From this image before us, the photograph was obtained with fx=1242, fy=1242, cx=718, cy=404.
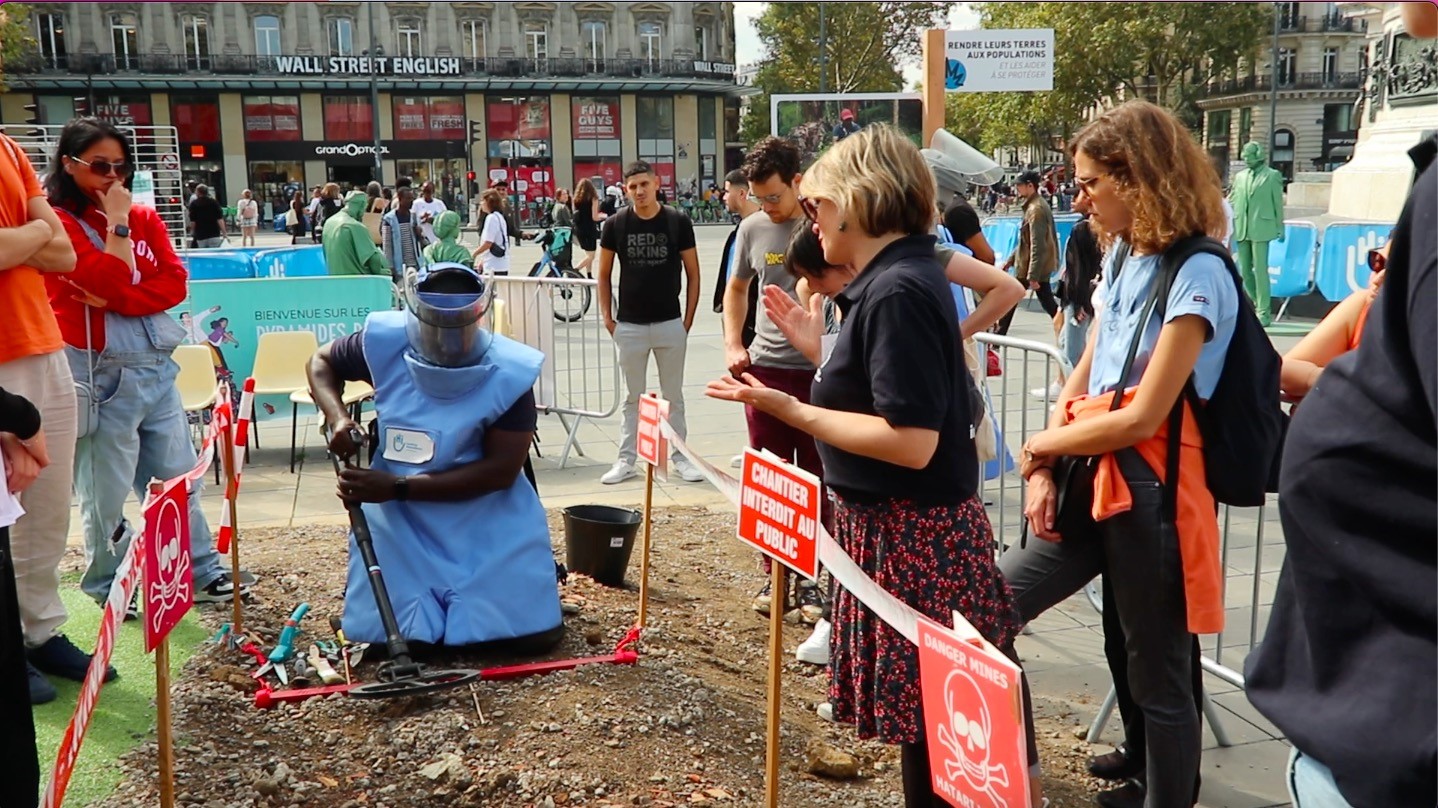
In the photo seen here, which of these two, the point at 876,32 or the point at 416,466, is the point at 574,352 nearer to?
the point at 416,466

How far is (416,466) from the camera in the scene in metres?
4.29

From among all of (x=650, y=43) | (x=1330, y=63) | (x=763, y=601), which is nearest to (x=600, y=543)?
(x=763, y=601)

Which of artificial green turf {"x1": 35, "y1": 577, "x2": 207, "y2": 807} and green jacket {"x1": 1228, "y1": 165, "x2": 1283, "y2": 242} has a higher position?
green jacket {"x1": 1228, "y1": 165, "x2": 1283, "y2": 242}

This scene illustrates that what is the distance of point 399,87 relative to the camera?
55781 mm

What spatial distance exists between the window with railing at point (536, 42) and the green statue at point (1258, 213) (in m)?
49.2

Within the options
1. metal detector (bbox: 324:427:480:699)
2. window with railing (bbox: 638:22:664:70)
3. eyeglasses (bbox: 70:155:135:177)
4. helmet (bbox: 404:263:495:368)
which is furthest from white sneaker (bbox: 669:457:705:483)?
window with railing (bbox: 638:22:664:70)

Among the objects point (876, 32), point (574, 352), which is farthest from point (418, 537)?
point (876, 32)

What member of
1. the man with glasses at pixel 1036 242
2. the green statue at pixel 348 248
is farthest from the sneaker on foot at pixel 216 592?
the man with glasses at pixel 1036 242

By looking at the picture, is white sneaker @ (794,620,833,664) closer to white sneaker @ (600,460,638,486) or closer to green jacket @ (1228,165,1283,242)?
white sneaker @ (600,460,638,486)

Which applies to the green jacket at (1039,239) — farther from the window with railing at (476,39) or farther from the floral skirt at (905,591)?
the window with railing at (476,39)

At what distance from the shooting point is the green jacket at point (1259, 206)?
1272cm

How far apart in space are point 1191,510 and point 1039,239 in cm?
893

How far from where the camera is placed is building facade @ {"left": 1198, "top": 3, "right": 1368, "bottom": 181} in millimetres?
71625

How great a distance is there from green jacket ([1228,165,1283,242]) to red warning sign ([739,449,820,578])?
11.3 meters
